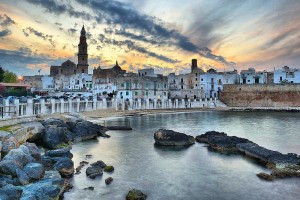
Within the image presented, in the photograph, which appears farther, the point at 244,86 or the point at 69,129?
the point at 244,86

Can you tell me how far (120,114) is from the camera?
64.2 metres

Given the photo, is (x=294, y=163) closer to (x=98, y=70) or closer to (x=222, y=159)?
(x=222, y=159)

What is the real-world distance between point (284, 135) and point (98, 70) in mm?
72162

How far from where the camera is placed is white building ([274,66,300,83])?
10538 cm

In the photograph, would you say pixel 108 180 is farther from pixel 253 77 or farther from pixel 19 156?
pixel 253 77

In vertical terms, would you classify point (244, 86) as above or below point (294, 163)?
above

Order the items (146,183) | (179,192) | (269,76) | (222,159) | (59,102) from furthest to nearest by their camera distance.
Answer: (269,76), (59,102), (222,159), (146,183), (179,192)

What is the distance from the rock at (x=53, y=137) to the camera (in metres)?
25.9

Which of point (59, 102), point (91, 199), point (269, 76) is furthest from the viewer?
point (269, 76)

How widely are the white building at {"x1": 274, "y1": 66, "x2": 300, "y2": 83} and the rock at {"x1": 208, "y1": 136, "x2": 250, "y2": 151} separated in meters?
86.4

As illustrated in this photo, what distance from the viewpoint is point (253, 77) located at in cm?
11250

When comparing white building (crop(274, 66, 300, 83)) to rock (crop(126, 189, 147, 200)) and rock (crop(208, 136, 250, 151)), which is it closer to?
rock (crop(208, 136, 250, 151))

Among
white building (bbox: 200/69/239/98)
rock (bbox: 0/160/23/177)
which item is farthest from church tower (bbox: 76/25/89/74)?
rock (bbox: 0/160/23/177)

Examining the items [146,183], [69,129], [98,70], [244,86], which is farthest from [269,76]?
[146,183]
